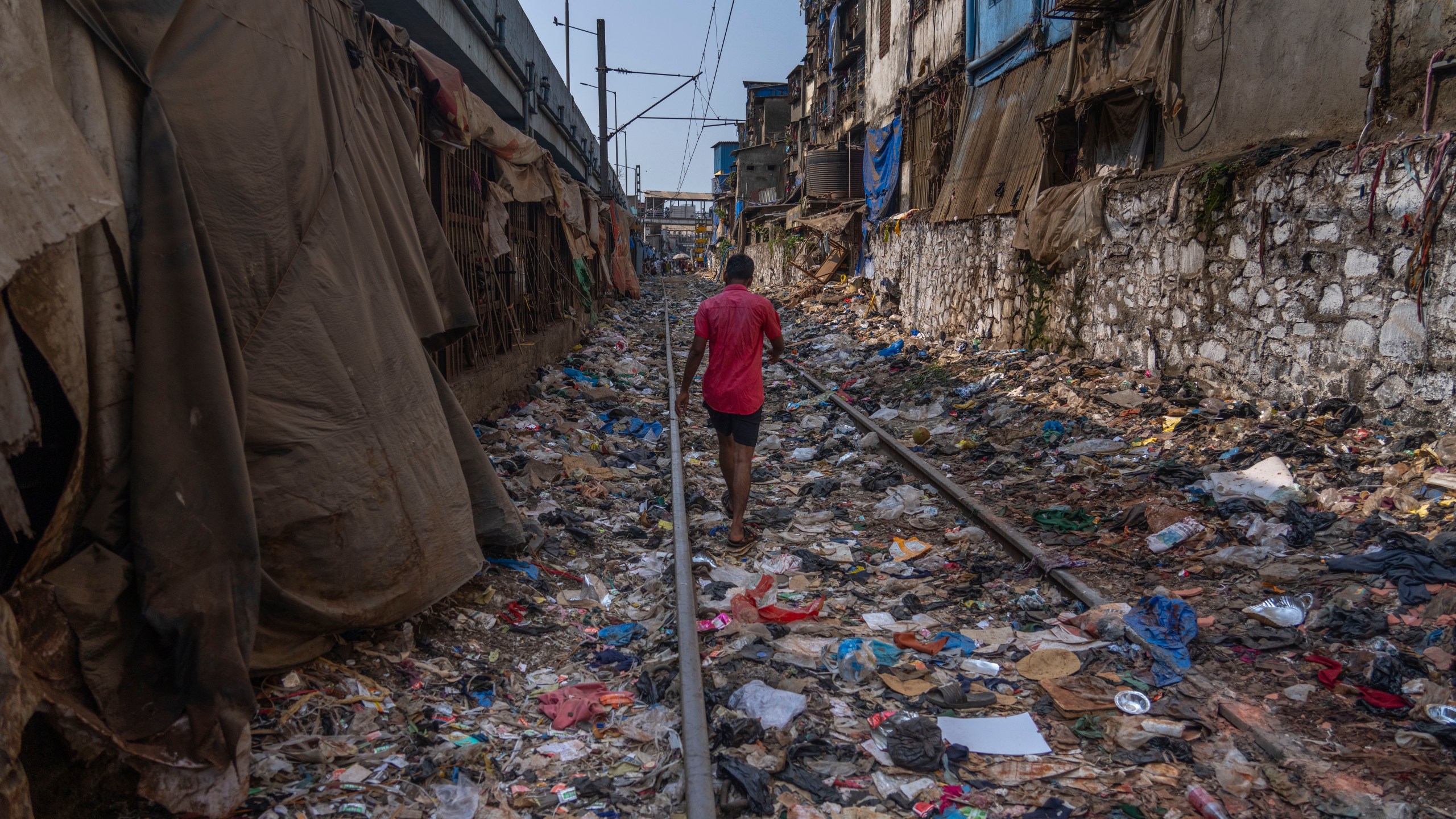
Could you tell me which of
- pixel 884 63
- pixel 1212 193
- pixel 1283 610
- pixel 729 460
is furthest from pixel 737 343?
pixel 884 63

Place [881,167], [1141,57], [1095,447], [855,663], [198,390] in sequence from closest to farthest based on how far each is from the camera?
[198,390] < [855,663] < [1095,447] < [1141,57] < [881,167]

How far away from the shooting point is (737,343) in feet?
18.7

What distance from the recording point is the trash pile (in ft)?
9.93

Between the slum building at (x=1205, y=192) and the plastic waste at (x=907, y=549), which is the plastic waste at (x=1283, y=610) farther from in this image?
the slum building at (x=1205, y=192)

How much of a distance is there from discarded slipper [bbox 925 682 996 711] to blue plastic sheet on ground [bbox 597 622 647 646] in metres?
1.55

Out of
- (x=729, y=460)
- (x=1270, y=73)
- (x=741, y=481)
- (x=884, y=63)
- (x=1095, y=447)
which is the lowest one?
(x=1095, y=447)

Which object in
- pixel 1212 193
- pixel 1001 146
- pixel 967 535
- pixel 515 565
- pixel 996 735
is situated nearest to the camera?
pixel 996 735

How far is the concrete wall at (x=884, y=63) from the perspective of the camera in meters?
19.6

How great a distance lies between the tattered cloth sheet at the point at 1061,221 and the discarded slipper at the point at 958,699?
7.72 metres

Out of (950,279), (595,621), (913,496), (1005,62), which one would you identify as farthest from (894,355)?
(595,621)

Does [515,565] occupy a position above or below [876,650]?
above

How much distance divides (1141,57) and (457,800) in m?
9.76

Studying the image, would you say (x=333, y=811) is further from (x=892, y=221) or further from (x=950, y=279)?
(x=892, y=221)

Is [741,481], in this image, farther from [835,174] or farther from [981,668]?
[835,174]
